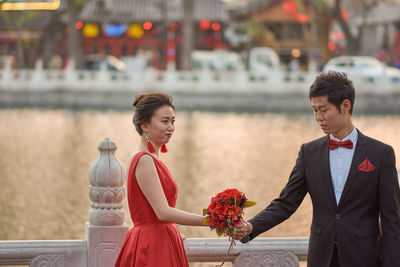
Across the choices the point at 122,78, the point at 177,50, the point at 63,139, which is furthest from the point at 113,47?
the point at 63,139

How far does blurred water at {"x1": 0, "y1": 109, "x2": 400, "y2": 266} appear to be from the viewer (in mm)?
11867

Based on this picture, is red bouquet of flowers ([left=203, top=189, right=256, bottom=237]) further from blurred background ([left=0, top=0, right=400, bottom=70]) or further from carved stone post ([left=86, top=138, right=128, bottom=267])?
blurred background ([left=0, top=0, right=400, bottom=70])

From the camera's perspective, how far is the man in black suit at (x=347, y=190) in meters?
3.76

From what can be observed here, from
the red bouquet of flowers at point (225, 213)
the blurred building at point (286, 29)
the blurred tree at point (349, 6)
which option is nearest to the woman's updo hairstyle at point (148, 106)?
the red bouquet of flowers at point (225, 213)

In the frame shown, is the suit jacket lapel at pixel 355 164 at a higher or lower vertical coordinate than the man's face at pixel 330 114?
lower

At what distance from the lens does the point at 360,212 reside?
3775 mm

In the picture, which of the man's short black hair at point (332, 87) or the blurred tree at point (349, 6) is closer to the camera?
the man's short black hair at point (332, 87)

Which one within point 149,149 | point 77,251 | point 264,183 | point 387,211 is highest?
point 149,149

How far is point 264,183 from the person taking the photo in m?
15.3

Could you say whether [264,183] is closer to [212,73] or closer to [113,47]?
[212,73]

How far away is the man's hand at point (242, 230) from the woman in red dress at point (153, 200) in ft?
0.56

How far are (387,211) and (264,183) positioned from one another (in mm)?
11561

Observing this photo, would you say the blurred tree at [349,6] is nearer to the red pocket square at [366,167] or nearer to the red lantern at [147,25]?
the red lantern at [147,25]

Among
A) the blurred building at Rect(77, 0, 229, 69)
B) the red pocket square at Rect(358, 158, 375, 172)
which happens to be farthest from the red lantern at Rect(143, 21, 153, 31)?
the red pocket square at Rect(358, 158, 375, 172)
